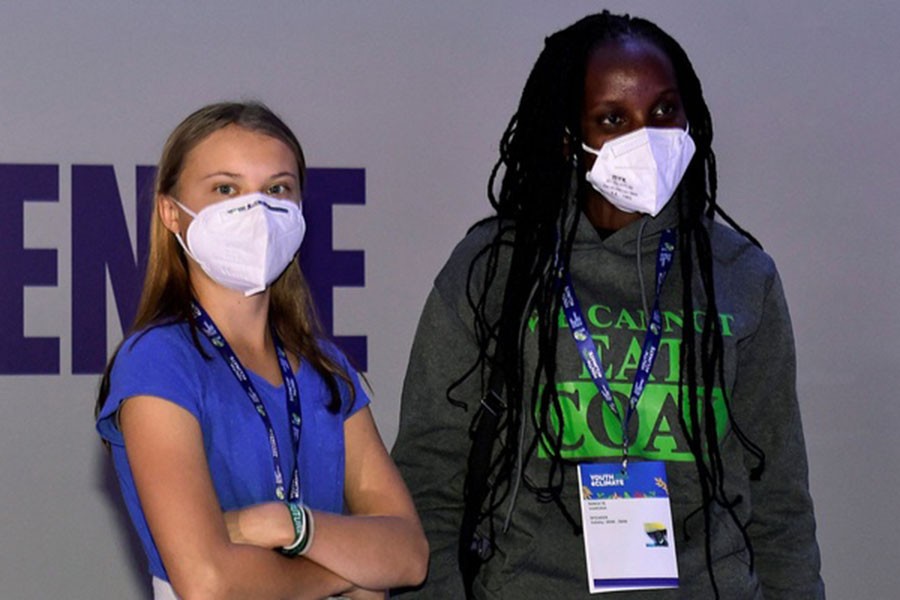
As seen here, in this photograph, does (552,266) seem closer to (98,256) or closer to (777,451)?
(777,451)

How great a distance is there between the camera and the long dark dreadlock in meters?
2.31

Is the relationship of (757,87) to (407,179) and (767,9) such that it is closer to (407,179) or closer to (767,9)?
(767,9)

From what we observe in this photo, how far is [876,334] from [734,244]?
81.9 inches

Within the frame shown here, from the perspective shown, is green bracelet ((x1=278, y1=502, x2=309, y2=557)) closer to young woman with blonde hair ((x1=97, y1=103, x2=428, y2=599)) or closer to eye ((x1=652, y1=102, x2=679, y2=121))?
young woman with blonde hair ((x1=97, y1=103, x2=428, y2=599))

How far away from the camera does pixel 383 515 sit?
7.43 feet

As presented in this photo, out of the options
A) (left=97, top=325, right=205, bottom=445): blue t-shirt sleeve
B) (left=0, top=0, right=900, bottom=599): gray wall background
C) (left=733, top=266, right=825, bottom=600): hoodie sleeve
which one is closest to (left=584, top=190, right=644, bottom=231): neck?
(left=733, top=266, right=825, bottom=600): hoodie sleeve

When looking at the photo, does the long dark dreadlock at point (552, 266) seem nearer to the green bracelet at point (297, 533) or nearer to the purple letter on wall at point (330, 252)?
the green bracelet at point (297, 533)

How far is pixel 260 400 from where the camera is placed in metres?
2.17

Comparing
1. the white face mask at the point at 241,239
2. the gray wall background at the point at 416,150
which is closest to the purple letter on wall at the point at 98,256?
the gray wall background at the point at 416,150

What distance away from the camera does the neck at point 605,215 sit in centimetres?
244

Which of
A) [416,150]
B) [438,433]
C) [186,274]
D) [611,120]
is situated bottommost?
[438,433]

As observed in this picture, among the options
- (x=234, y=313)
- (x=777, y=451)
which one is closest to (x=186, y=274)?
(x=234, y=313)

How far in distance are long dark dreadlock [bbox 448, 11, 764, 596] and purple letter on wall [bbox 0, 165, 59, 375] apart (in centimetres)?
185

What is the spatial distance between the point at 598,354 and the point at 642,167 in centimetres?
32
